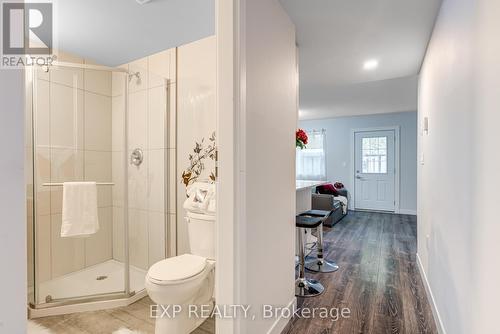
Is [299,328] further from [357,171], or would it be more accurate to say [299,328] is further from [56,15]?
[357,171]

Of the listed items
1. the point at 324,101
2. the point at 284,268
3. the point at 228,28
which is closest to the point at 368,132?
the point at 324,101

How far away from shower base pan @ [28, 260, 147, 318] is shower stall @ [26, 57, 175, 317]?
0.01m

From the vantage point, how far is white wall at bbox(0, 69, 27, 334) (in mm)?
409

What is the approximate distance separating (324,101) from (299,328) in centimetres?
409

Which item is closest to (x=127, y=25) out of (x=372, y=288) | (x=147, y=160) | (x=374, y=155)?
(x=147, y=160)

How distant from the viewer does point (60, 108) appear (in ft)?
7.68

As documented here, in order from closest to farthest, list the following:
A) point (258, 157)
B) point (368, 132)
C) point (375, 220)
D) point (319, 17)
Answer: point (258, 157) < point (319, 17) < point (375, 220) < point (368, 132)

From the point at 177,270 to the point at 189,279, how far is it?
0.11m

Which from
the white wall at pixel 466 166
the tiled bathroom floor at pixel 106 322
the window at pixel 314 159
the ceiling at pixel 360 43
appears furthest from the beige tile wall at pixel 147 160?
the window at pixel 314 159

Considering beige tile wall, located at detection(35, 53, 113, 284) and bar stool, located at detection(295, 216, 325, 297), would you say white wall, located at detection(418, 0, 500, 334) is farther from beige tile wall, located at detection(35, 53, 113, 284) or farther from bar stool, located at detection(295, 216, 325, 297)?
beige tile wall, located at detection(35, 53, 113, 284)

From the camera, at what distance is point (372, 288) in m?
2.39

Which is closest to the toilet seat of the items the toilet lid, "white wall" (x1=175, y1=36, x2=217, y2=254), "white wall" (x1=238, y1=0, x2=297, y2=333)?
the toilet lid

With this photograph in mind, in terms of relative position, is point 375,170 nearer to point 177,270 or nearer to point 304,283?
point 304,283

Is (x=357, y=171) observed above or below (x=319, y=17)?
below
